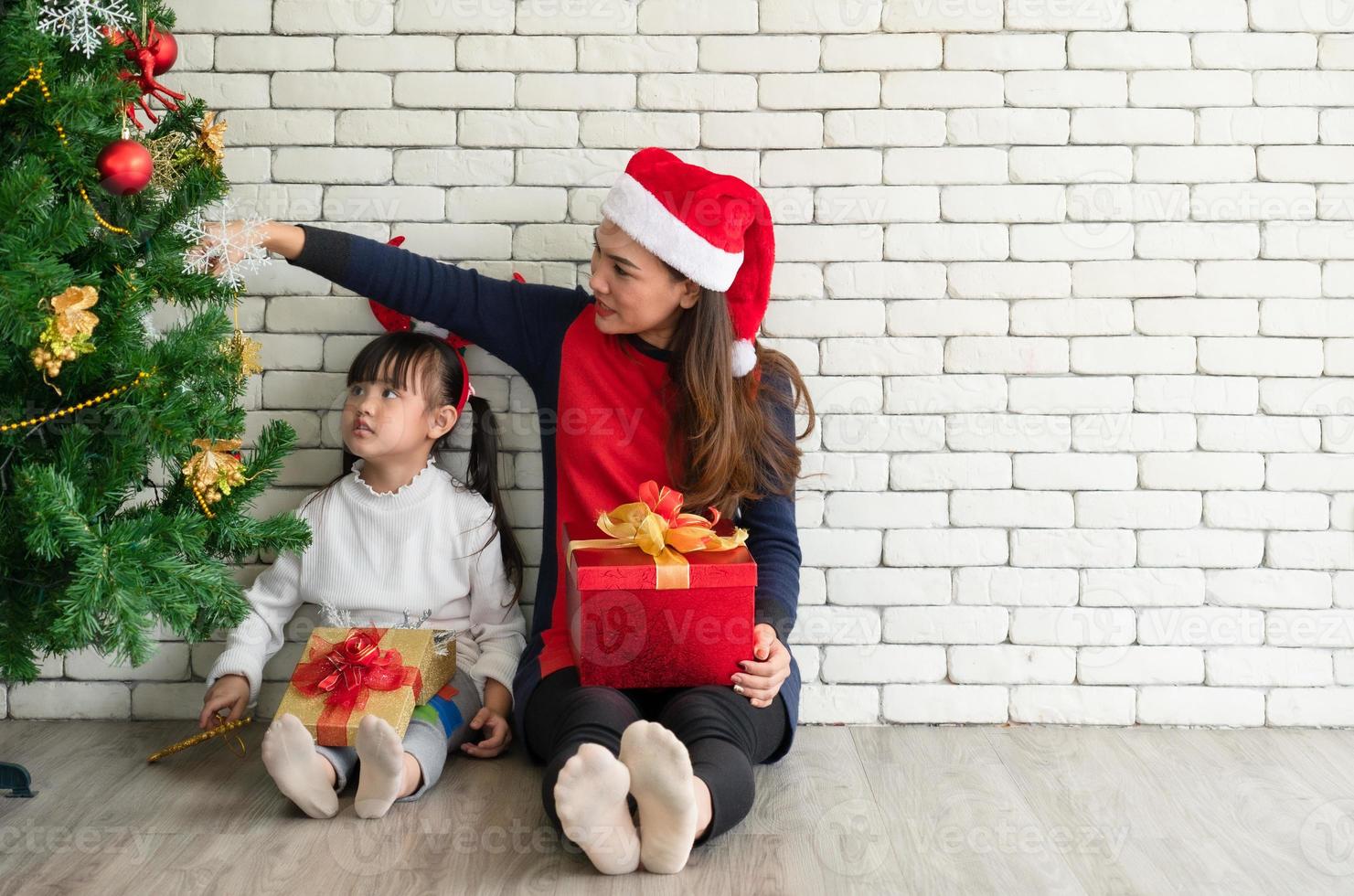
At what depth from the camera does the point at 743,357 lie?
1.96 metres

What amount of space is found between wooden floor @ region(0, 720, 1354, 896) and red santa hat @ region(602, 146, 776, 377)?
0.94 metres

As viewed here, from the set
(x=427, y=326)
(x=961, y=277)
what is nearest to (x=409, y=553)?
(x=427, y=326)

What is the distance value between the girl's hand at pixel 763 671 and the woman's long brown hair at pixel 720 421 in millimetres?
271

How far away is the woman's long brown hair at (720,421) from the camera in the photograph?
192 centimetres

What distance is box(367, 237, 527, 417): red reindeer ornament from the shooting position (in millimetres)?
2074

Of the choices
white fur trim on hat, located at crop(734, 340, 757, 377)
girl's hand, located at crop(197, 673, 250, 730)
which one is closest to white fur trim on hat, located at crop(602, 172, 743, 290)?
white fur trim on hat, located at crop(734, 340, 757, 377)

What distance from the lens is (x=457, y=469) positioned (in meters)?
2.18

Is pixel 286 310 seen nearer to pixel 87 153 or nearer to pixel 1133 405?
pixel 87 153

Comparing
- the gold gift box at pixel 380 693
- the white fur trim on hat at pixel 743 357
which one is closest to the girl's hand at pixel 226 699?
the gold gift box at pixel 380 693

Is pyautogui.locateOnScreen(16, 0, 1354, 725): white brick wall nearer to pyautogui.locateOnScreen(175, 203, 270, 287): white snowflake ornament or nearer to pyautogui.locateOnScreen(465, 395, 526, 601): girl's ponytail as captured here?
pyautogui.locateOnScreen(465, 395, 526, 601): girl's ponytail

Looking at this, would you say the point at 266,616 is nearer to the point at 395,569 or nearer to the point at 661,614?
the point at 395,569

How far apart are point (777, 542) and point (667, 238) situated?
0.61 meters

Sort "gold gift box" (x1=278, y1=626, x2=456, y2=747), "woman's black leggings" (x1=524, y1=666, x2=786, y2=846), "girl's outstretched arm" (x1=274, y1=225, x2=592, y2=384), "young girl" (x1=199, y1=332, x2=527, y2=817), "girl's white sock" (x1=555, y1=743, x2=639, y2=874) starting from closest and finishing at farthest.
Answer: "girl's white sock" (x1=555, y1=743, x2=639, y2=874), "woman's black leggings" (x1=524, y1=666, x2=786, y2=846), "gold gift box" (x1=278, y1=626, x2=456, y2=747), "girl's outstretched arm" (x1=274, y1=225, x2=592, y2=384), "young girl" (x1=199, y1=332, x2=527, y2=817)

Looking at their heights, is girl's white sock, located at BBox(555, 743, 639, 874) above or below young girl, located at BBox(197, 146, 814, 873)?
below
